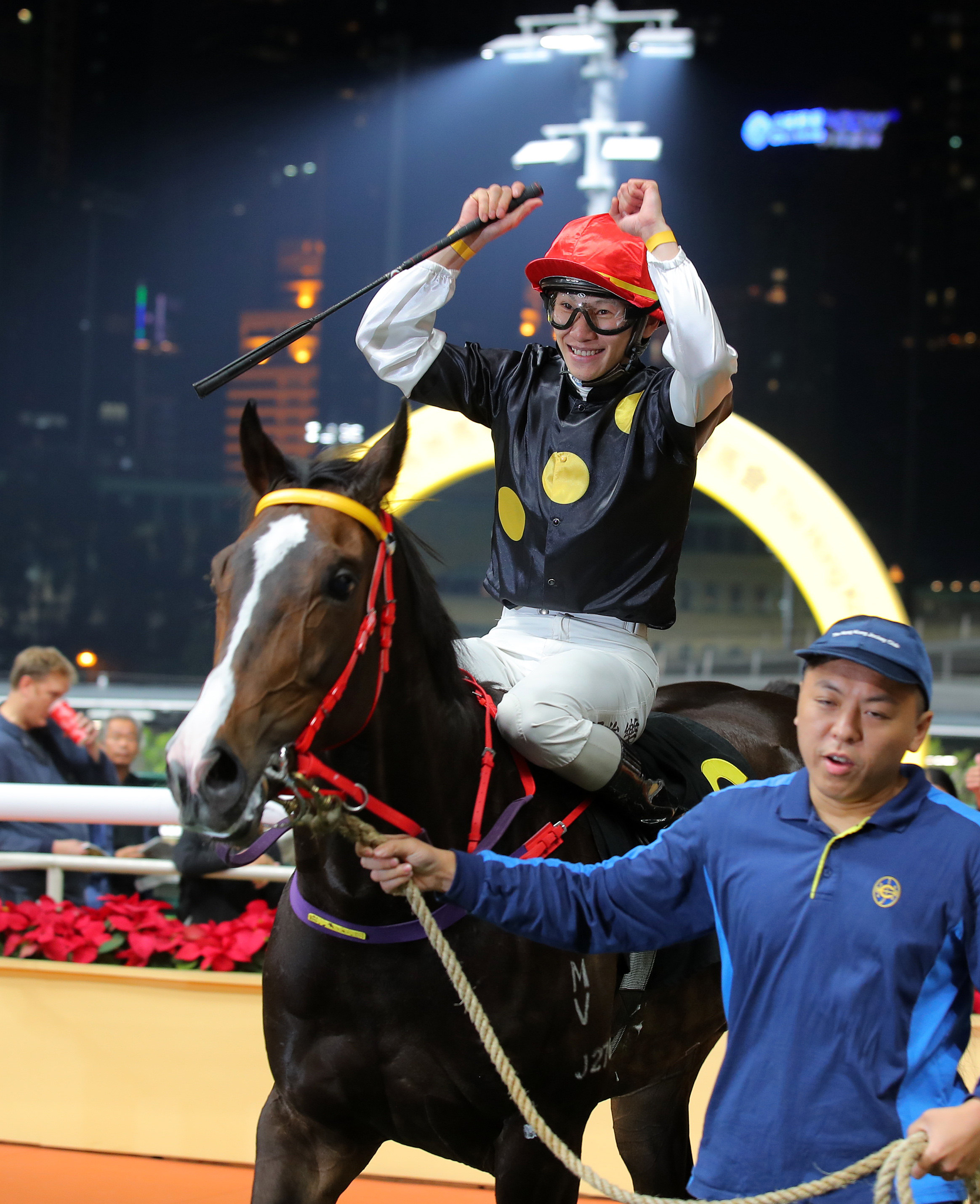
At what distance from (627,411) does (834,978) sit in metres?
1.19

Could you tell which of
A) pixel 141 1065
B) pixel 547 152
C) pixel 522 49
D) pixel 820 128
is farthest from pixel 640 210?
pixel 820 128

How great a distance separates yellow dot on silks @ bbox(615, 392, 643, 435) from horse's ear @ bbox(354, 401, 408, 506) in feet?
2.02

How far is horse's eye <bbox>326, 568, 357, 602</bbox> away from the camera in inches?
61.8

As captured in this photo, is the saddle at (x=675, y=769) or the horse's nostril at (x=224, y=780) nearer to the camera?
the horse's nostril at (x=224, y=780)

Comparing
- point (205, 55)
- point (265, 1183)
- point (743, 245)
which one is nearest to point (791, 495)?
point (265, 1183)

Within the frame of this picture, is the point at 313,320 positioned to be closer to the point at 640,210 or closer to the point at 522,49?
the point at 640,210

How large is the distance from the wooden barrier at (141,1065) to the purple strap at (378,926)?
182cm

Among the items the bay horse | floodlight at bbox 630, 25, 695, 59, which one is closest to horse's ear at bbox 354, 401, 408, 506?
the bay horse

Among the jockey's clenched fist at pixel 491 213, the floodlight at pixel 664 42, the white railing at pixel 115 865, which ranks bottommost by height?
the white railing at pixel 115 865

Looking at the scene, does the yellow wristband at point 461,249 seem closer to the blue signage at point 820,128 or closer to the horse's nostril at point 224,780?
the horse's nostril at point 224,780

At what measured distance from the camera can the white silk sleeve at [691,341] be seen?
1.92 m

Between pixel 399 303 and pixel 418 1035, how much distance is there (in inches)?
52.9

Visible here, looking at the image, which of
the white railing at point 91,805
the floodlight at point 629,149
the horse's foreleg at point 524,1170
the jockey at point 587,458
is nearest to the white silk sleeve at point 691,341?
the jockey at point 587,458

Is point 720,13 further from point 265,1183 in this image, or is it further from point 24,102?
point 265,1183
